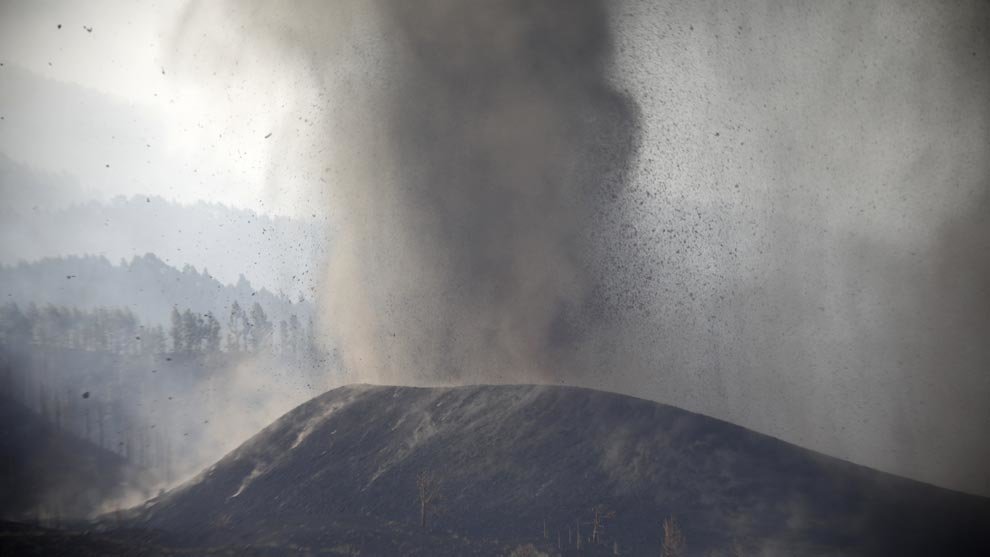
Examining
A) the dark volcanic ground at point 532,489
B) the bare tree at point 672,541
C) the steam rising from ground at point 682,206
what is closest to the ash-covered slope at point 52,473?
the dark volcanic ground at point 532,489

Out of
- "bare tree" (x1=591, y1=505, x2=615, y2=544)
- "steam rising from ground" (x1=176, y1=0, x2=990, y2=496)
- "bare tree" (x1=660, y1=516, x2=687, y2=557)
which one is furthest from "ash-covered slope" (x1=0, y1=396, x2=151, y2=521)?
"bare tree" (x1=660, y1=516, x2=687, y2=557)

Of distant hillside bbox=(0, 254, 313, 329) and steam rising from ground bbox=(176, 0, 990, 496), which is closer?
steam rising from ground bbox=(176, 0, 990, 496)

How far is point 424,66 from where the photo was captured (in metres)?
61.3

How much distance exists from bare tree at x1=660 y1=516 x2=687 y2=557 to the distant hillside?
65831 millimetres

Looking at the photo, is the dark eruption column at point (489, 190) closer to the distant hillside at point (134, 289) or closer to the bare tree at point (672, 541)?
the bare tree at point (672, 541)

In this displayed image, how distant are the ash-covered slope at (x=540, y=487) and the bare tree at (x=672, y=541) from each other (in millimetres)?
604

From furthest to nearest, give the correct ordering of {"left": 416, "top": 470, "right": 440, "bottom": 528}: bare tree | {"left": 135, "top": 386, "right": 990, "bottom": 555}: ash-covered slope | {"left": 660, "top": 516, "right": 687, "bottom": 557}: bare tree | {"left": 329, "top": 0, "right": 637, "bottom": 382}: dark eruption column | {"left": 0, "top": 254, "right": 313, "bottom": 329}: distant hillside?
1. {"left": 0, "top": 254, "right": 313, "bottom": 329}: distant hillside
2. {"left": 329, "top": 0, "right": 637, "bottom": 382}: dark eruption column
3. {"left": 416, "top": 470, "right": 440, "bottom": 528}: bare tree
4. {"left": 135, "top": 386, "right": 990, "bottom": 555}: ash-covered slope
5. {"left": 660, "top": 516, "right": 687, "bottom": 557}: bare tree

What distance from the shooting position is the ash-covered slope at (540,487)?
47375 mm

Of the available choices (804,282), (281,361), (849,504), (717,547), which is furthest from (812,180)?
(281,361)

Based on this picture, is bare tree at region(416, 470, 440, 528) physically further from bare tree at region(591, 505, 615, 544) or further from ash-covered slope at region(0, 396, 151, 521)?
ash-covered slope at region(0, 396, 151, 521)

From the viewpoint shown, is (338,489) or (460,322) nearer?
(338,489)

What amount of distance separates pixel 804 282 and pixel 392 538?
29.0 metres

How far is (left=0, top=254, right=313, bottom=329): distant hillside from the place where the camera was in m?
115

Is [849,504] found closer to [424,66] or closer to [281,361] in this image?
[424,66]
